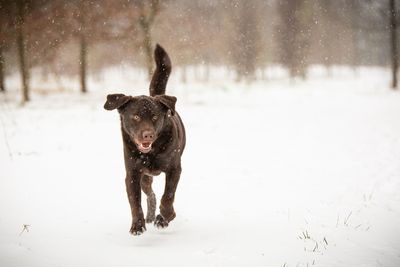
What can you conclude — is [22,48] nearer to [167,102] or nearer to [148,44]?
[148,44]

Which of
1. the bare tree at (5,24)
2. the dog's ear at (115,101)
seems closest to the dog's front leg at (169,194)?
the dog's ear at (115,101)

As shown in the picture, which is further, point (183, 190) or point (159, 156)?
point (183, 190)

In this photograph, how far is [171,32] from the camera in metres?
23.7

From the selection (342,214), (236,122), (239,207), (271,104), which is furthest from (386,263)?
(271,104)

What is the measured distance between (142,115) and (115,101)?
0.34 m

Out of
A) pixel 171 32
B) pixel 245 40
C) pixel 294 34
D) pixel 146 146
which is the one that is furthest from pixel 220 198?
pixel 294 34

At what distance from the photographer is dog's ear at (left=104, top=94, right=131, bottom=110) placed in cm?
364

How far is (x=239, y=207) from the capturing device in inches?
195

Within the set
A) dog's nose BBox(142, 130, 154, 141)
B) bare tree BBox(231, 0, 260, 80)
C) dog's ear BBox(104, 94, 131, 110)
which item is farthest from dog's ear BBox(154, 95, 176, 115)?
bare tree BBox(231, 0, 260, 80)

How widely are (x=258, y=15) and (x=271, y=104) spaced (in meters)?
23.1

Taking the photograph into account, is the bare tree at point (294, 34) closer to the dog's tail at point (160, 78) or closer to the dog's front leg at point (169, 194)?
the dog's tail at point (160, 78)

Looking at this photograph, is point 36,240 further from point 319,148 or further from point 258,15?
point 258,15

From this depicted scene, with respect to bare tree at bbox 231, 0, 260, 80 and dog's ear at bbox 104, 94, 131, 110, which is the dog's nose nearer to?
dog's ear at bbox 104, 94, 131, 110

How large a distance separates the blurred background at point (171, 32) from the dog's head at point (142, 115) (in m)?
14.9
